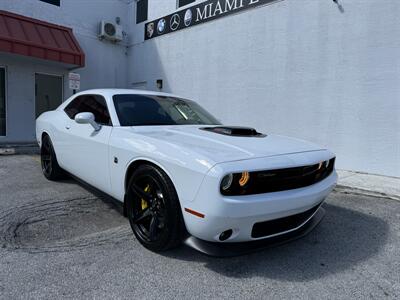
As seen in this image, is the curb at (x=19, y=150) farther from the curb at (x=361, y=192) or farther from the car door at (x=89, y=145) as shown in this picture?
the curb at (x=361, y=192)

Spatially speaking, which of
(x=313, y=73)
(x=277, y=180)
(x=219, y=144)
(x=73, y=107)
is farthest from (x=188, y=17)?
(x=277, y=180)

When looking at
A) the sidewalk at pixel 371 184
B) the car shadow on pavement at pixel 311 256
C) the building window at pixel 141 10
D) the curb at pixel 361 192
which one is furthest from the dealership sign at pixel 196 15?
the car shadow on pavement at pixel 311 256

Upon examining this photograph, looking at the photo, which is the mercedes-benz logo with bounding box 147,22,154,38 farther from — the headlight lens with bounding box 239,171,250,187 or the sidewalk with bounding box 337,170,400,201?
the headlight lens with bounding box 239,171,250,187

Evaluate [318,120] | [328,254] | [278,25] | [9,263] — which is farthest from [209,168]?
[278,25]

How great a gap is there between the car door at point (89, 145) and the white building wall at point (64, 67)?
6.79 meters

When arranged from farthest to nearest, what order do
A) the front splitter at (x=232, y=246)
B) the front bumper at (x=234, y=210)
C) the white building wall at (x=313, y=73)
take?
1. the white building wall at (x=313, y=73)
2. the front splitter at (x=232, y=246)
3. the front bumper at (x=234, y=210)

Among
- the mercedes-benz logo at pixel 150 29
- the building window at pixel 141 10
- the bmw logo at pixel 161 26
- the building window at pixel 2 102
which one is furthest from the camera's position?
the building window at pixel 141 10

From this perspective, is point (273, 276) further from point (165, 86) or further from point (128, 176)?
point (165, 86)

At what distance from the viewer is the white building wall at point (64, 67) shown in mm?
9859

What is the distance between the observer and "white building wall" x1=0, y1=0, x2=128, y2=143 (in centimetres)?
986

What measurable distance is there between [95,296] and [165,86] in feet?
31.7

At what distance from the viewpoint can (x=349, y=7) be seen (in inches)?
254

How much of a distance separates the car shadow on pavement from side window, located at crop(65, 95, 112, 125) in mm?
1695

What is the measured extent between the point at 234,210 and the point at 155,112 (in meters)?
1.78
